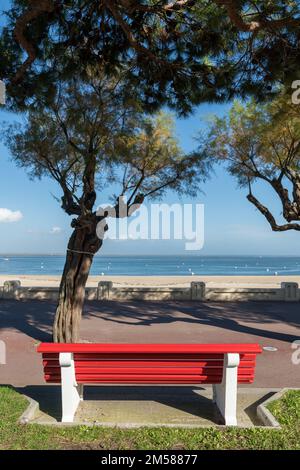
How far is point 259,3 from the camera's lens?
571 cm

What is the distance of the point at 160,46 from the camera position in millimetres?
7227

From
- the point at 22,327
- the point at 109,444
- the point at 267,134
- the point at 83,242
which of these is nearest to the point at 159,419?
the point at 109,444

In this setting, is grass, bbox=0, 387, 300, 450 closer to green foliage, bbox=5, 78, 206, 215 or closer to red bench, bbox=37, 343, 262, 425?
red bench, bbox=37, 343, 262, 425

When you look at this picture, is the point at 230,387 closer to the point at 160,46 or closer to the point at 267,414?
the point at 267,414

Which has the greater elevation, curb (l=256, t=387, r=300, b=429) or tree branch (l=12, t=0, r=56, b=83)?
tree branch (l=12, t=0, r=56, b=83)

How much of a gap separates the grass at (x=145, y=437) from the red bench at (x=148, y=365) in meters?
0.38

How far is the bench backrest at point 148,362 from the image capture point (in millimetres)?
4309

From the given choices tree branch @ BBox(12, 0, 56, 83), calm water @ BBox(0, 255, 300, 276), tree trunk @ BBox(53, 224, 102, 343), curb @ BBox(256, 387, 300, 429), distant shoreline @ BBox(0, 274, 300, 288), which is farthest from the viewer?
calm water @ BBox(0, 255, 300, 276)

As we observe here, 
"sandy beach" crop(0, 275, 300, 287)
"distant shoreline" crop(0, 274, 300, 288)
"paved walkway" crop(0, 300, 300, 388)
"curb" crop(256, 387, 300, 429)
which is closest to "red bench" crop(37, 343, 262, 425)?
"curb" crop(256, 387, 300, 429)

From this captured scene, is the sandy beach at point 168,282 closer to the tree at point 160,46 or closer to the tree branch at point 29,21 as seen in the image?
the tree at point 160,46

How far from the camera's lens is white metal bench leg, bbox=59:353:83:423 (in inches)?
170

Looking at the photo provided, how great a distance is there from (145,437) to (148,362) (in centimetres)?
75
